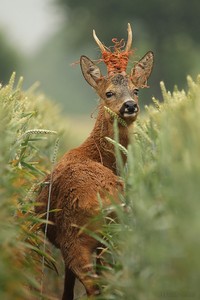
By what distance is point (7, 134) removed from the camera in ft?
20.6

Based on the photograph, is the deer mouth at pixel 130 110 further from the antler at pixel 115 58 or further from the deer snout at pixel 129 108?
the antler at pixel 115 58

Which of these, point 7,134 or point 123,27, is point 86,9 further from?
point 7,134

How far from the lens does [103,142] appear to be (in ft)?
28.7

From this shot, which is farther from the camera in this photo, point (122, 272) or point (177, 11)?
point (177, 11)

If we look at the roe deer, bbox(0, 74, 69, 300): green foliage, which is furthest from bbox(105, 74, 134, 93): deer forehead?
bbox(0, 74, 69, 300): green foliage

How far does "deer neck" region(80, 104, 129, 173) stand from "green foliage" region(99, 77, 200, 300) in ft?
7.50

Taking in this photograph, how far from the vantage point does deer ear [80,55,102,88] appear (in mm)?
9523

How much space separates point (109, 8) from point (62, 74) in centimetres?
5495

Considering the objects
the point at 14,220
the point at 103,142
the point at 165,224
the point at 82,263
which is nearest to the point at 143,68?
the point at 103,142

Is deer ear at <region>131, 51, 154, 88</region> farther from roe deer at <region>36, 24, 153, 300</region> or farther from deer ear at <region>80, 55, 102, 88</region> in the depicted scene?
deer ear at <region>80, 55, 102, 88</region>

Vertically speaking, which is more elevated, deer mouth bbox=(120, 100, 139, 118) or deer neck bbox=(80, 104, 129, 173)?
deer mouth bbox=(120, 100, 139, 118)

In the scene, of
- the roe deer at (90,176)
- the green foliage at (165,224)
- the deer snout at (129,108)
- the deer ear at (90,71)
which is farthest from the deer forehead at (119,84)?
the green foliage at (165,224)

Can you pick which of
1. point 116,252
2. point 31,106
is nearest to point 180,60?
point 31,106

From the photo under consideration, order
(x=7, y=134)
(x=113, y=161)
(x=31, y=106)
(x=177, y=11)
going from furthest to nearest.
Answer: (x=177, y=11) → (x=31, y=106) → (x=113, y=161) → (x=7, y=134)
